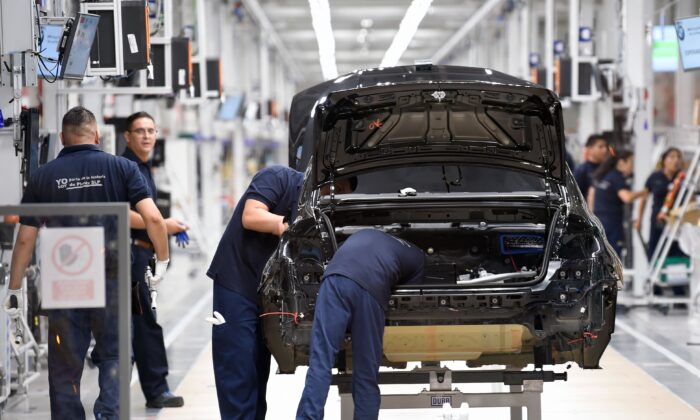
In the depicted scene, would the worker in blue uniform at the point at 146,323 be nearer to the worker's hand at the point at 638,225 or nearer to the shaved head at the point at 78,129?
the shaved head at the point at 78,129

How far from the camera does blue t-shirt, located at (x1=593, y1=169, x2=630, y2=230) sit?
12141 mm

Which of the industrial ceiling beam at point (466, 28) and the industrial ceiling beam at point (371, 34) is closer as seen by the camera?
the industrial ceiling beam at point (466, 28)

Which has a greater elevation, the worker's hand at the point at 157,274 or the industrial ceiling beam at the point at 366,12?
the industrial ceiling beam at the point at 366,12

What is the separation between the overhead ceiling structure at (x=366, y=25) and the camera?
74.5ft

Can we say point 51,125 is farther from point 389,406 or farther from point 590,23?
point 590,23

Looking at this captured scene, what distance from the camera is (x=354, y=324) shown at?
15.8ft

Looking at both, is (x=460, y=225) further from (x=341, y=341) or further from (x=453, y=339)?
(x=341, y=341)

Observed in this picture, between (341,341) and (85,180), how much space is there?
1.56 metres

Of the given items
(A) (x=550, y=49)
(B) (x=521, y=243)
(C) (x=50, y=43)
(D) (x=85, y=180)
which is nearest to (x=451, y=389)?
(B) (x=521, y=243)

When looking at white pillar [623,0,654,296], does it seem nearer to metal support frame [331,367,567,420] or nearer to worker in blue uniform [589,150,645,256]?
worker in blue uniform [589,150,645,256]

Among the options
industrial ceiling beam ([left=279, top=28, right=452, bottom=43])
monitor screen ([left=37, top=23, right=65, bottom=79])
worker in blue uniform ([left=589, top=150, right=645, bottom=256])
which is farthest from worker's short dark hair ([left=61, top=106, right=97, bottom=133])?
industrial ceiling beam ([left=279, top=28, right=452, bottom=43])

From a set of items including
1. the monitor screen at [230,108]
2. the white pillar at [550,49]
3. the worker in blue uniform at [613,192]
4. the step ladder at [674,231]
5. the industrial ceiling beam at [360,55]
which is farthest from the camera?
the industrial ceiling beam at [360,55]

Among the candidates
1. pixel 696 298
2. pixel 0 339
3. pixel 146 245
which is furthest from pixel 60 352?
pixel 696 298

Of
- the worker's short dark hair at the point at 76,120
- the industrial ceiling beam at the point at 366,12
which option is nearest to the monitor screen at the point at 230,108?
the industrial ceiling beam at the point at 366,12
